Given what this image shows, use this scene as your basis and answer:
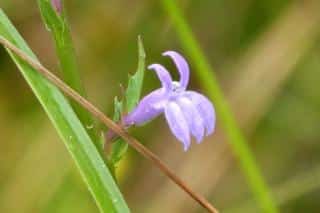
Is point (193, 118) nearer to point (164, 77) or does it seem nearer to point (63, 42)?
point (164, 77)

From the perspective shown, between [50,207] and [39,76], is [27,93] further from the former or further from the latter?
[39,76]

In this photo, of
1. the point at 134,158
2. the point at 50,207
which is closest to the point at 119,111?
the point at 50,207

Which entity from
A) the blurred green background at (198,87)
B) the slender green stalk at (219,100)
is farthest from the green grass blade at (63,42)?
the blurred green background at (198,87)

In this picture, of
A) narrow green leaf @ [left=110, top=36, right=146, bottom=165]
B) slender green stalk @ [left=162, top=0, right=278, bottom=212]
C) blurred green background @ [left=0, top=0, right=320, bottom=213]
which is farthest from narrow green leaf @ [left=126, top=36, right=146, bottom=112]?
blurred green background @ [left=0, top=0, right=320, bottom=213]

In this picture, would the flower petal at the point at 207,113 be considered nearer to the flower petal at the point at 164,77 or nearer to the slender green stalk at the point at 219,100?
the flower petal at the point at 164,77

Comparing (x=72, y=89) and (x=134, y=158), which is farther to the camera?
(x=134, y=158)

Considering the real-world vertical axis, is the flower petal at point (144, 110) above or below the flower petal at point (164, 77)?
below
